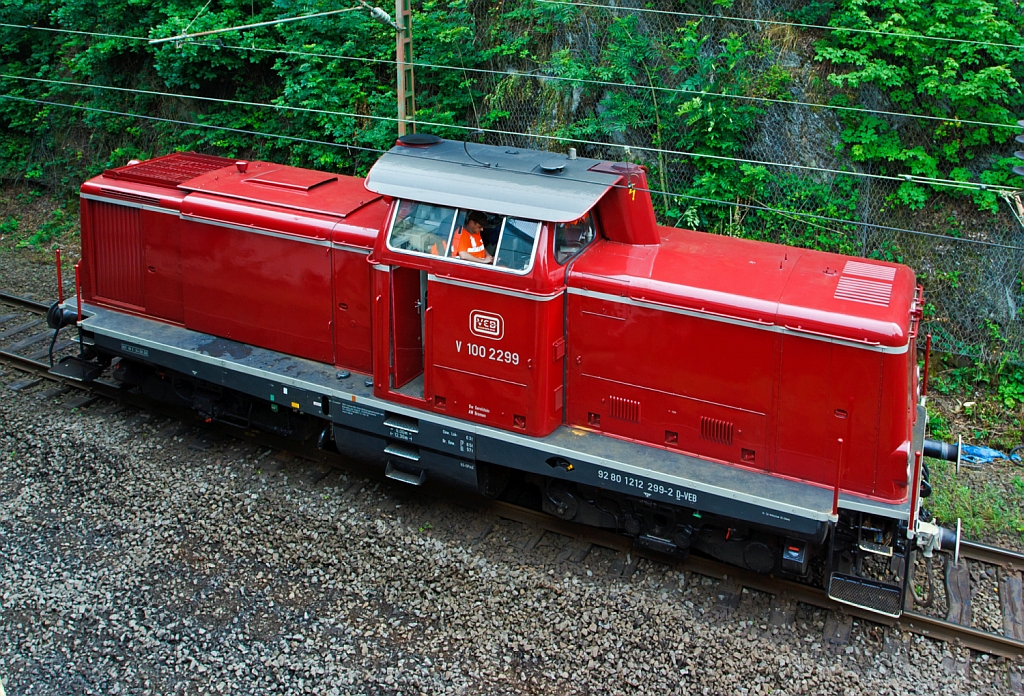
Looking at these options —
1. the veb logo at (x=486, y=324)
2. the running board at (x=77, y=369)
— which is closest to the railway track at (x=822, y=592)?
the running board at (x=77, y=369)

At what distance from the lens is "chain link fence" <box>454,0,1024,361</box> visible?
40.6ft

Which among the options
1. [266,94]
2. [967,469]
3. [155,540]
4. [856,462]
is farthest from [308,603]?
[266,94]

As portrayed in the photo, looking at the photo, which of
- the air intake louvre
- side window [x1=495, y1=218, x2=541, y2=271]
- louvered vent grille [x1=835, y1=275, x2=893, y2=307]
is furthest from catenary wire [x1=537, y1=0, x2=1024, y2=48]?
side window [x1=495, y1=218, x2=541, y2=271]

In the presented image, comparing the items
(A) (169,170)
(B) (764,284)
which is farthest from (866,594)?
(A) (169,170)

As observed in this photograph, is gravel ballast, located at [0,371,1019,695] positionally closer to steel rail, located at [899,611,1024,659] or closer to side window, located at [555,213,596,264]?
steel rail, located at [899,611,1024,659]

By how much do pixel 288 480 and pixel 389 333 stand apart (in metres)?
2.34

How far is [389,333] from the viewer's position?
9.12 metres

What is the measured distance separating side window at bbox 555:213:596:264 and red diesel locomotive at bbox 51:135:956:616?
1.1 inches

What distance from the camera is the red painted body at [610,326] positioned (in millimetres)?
7629

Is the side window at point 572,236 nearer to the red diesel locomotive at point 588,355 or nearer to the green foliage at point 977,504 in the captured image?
the red diesel locomotive at point 588,355

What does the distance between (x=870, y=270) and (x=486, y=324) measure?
3.46 meters

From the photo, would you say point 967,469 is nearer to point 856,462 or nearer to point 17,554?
point 856,462

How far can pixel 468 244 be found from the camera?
8516 millimetres

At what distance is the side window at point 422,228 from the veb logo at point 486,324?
0.65 metres
